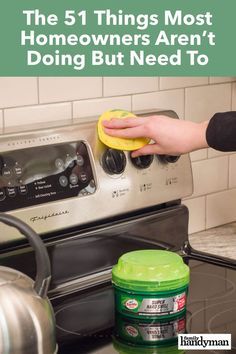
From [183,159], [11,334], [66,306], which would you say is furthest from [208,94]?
[11,334]

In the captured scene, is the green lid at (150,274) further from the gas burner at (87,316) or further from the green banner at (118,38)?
the green banner at (118,38)

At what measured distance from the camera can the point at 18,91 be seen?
1.41 metres

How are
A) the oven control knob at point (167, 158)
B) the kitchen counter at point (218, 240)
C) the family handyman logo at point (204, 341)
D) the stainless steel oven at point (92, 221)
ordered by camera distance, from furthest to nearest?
the kitchen counter at point (218, 240), the oven control knob at point (167, 158), the stainless steel oven at point (92, 221), the family handyman logo at point (204, 341)

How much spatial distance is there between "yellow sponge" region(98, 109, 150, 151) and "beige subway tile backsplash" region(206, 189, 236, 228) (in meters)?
0.47

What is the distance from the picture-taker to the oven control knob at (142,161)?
A: 144 centimetres

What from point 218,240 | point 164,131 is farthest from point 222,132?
point 218,240

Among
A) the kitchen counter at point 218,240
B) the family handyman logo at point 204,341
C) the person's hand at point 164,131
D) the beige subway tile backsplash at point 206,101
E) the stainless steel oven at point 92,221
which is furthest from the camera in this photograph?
the beige subway tile backsplash at point 206,101

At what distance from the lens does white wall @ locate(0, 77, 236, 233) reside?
56.1 inches

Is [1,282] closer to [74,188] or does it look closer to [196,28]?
[74,188]

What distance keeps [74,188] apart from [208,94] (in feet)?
1.82

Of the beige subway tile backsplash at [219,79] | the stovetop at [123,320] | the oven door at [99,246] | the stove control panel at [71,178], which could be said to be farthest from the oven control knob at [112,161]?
the beige subway tile backsplash at [219,79]

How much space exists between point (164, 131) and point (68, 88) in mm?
234

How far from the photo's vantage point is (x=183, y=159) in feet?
5.10

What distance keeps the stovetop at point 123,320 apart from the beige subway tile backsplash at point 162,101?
0.40m
